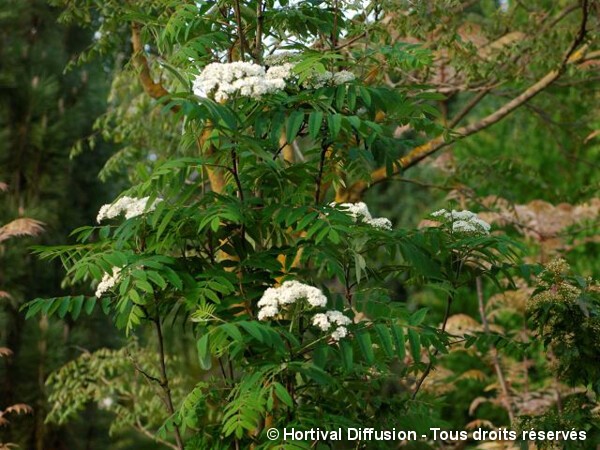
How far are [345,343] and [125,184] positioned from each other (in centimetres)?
520

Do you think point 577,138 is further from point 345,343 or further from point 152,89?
point 345,343

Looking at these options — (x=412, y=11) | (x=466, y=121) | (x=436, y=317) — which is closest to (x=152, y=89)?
(x=412, y=11)

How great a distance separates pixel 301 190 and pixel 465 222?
0.68 metres

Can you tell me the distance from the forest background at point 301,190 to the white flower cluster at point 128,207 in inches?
2.2

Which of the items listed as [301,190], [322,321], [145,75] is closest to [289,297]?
[322,321]

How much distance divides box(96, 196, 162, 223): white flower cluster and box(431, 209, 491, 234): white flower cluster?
108 cm

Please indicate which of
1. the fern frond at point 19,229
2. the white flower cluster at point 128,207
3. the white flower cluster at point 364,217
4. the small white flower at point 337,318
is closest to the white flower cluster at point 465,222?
the white flower cluster at point 364,217

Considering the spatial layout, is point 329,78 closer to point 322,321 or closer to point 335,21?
point 335,21

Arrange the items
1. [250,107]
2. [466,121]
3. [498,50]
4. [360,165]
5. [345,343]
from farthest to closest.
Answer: [466,121] → [498,50] → [360,165] → [250,107] → [345,343]

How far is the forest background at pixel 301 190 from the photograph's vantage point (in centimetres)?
279

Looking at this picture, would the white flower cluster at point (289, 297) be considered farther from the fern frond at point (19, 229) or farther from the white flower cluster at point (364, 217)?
the fern frond at point (19, 229)

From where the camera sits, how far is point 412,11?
4363mm

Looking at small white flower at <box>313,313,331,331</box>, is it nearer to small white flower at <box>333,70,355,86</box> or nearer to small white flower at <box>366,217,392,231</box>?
small white flower at <box>366,217,392,231</box>

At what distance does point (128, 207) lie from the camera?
9.32 feet
